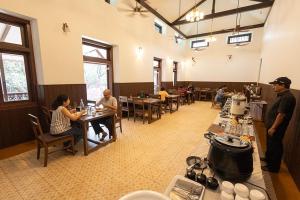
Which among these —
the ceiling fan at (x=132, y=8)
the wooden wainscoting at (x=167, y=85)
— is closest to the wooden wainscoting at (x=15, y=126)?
the ceiling fan at (x=132, y=8)

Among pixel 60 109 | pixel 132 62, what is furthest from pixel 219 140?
pixel 132 62

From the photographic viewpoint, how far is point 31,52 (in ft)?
11.1

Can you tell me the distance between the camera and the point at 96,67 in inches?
202

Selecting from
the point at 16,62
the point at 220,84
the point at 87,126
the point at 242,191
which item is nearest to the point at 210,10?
the point at 220,84

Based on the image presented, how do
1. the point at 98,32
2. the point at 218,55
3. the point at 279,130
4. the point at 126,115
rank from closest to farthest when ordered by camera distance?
the point at 279,130 < the point at 98,32 < the point at 126,115 < the point at 218,55

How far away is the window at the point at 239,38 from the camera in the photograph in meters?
8.65

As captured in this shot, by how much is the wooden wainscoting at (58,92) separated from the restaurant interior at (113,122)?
0.08 feet

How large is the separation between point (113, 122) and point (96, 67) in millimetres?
2500

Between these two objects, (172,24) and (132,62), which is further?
(172,24)

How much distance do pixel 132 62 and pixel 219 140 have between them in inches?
213

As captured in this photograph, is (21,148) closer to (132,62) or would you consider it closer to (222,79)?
(132,62)

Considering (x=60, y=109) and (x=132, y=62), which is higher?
(x=132, y=62)

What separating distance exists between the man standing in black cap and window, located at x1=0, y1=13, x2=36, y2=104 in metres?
4.71

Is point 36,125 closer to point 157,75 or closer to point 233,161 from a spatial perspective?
point 233,161
